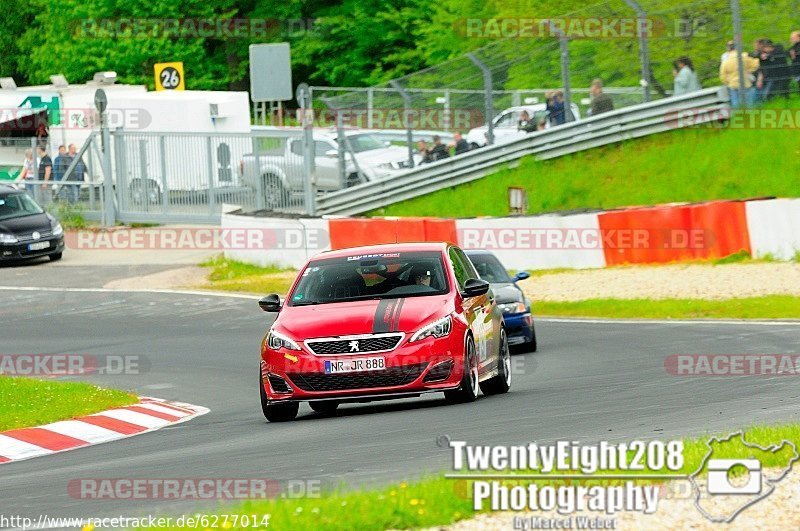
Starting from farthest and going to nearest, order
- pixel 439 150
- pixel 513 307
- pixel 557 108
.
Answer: pixel 439 150 < pixel 557 108 < pixel 513 307

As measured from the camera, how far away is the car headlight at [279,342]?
13.2 m

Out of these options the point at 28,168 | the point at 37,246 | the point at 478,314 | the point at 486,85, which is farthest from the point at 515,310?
the point at 28,168

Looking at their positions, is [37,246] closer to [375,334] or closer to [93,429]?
[93,429]

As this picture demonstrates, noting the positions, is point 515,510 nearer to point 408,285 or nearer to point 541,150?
point 408,285

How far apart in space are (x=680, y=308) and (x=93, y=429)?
11528 millimetres

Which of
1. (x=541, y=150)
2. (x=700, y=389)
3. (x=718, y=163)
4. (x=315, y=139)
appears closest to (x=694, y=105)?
(x=718, y=163)

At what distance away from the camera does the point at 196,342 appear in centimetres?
2300

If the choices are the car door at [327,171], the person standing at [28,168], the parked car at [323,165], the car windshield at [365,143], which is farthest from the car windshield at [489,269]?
the person standing at [28,168]

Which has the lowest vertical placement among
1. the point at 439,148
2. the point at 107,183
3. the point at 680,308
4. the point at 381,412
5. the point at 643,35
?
the point at 680,308

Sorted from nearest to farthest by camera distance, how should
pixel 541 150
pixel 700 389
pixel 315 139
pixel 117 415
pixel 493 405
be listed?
pixel 493 405, pixel 700 389, pixel 117 415, pixel 541 150, pixel 315 139

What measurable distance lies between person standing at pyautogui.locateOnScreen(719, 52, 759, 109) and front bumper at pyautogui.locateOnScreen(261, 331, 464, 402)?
17462 mm

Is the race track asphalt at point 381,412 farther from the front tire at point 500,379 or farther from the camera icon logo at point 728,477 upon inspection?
the camera icon logo at point 728,477

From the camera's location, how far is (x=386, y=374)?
42.6 ft

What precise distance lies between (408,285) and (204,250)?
2343 cm
